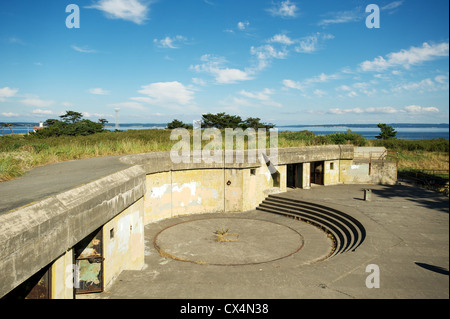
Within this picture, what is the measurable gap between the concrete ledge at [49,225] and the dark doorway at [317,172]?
50.3ft

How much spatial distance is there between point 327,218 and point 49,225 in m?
11.3

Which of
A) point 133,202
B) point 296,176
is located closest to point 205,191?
point 296,176

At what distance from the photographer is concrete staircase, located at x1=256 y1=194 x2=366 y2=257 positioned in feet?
34.3

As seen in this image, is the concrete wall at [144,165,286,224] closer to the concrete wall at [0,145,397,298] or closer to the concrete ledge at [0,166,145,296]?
the concrete wall at [0,145,397,298]

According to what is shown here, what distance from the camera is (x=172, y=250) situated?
1049 centimetres

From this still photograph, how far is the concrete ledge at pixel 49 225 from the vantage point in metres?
3.54

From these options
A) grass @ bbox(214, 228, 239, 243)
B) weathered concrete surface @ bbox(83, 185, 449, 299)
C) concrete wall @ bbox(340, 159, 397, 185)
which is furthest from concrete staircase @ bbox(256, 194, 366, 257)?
concrete wall @ bbox(340, 159, 397, 185)

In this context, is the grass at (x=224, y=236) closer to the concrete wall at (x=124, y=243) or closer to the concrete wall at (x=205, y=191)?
the concrete wall at (x=205, y=191)

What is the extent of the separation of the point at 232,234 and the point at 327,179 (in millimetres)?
9966

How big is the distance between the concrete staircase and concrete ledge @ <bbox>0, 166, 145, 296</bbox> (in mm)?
7280

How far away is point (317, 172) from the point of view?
65.4 ft

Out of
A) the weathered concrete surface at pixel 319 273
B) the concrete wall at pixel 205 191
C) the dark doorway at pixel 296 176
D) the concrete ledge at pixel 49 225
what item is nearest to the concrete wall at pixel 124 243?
the weathered concrete surface at pixel 319 273

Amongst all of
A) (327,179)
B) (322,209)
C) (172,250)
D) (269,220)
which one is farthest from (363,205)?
(172,250)
